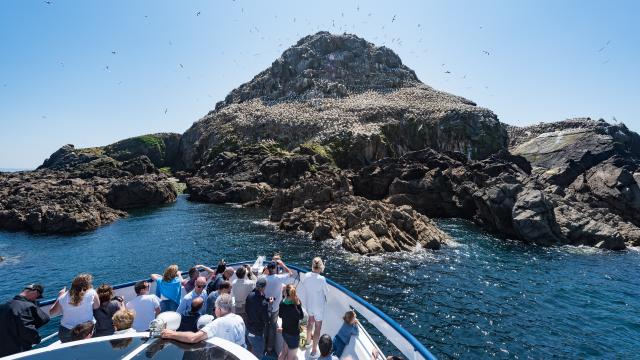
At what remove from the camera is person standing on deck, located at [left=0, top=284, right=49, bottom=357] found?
7457 millimetres

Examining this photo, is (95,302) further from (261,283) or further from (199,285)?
(261,283)

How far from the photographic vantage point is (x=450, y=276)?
97.6 feet

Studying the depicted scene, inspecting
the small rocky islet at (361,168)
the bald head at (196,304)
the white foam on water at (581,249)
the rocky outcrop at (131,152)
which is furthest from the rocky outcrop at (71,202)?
the white foam on water at (581,249)

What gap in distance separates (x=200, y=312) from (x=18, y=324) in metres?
3.66

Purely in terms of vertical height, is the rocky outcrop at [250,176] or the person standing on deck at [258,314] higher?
the rocky outcrop at [250,176]

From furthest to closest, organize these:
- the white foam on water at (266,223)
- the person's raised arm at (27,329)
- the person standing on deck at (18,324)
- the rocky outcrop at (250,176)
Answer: the rocky outcrop at (250,176) → the white foam on water at (266,223) → the person's raised arm at (27,329) → the person standing on deck at (18,324)

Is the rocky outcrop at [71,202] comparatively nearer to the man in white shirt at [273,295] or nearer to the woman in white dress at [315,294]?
the man in white shirt at [273,295]

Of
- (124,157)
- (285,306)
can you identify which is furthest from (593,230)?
(124,157)

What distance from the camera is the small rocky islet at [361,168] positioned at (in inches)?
1731

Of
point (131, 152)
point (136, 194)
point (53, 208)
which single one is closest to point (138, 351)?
point (53, 208)

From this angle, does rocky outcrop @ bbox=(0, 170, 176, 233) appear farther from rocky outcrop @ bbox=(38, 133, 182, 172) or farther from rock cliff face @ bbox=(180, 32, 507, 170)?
rocky outcrop @ bbox=(38, 133, 182, 172)

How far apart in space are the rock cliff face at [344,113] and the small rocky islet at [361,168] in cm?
46

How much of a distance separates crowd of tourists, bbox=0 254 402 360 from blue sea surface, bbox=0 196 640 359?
11224 millimetres

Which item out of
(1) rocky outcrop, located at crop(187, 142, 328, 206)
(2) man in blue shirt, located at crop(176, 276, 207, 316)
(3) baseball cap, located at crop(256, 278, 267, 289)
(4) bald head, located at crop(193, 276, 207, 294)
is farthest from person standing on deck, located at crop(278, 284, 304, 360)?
(1) rocky outcrop, located at crop(187, 142, 328, 206)
